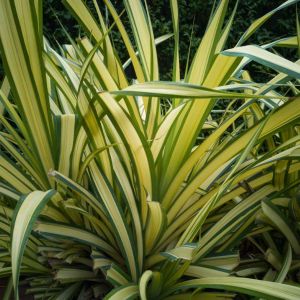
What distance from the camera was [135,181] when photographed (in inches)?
38.3

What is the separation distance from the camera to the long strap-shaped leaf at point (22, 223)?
698 mm

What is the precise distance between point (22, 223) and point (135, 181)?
0.90 ft

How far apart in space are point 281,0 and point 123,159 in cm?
257

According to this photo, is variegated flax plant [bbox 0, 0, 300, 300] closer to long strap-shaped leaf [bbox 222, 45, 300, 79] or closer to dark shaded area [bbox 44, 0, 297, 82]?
long strap-shaped leaf [bbox 222, 45, 300, 79]

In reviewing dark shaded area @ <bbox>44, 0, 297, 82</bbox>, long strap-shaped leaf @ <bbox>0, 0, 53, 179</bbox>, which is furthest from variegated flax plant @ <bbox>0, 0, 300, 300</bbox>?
dark shaded area @ <bbox>44, 0, 297, 82</bbox>

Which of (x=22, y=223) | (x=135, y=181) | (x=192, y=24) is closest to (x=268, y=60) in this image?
(x=135, y=181)

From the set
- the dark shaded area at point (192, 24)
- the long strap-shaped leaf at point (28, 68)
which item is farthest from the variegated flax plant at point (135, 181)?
the dark shaded area at point (192, 24)

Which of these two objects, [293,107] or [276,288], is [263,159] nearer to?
[293,107]

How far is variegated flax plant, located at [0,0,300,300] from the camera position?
892 millimetres

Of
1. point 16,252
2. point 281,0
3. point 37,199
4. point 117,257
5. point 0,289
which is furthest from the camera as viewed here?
point 281,0

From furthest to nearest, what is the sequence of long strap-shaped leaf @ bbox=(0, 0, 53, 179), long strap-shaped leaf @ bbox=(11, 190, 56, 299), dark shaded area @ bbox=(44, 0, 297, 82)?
dark shaded area @ bbox=(44, 0, 297, 82) → long strap-shaped leaf @ bbox=(0, 0, 53, 179) → long strap-shaped leaf @ bbox=(11, 190, 56, 299)

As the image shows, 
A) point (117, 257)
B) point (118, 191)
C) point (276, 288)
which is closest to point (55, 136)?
point (118, 191)

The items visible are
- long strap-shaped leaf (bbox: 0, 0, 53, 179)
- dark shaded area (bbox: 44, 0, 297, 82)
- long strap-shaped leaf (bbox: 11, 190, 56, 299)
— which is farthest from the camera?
dark shaded area (bbox: 44, 0, 297, 82)

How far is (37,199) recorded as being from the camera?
82cm
